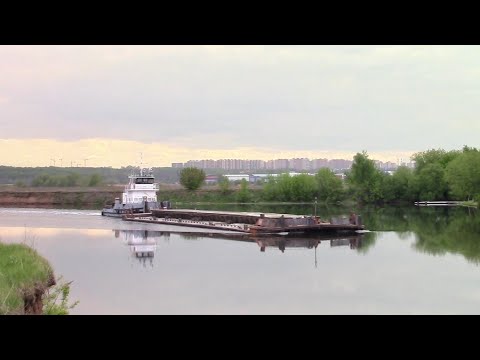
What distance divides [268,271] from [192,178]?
183ft

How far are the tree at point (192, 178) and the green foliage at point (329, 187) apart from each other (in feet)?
51.3

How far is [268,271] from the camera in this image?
19234 mm

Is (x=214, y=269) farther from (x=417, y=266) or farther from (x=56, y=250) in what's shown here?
(x=56, y=250)

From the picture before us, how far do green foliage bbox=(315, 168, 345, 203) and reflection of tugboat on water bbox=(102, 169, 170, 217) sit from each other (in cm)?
2447

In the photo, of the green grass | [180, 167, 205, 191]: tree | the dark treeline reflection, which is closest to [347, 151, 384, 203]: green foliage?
[180, 167, 205, 191]: tree

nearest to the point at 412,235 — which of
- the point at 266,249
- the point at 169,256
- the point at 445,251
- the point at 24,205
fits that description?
the point at 445,251

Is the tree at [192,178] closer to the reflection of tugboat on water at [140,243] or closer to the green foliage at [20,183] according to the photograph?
the green foliage at [20,183]

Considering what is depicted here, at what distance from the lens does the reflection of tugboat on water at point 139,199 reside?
4981 cm

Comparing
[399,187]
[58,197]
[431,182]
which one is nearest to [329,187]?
[399,187]

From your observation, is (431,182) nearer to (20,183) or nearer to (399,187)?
(399,187)

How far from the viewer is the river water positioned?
539 inches

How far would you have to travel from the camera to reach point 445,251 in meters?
24.6
